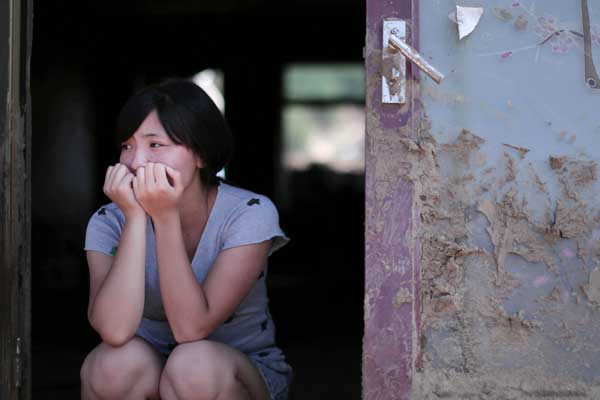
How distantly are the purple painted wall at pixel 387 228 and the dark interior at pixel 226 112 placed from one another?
10.9 ft

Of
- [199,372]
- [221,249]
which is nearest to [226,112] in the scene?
[221,249]

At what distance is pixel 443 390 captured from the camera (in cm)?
237

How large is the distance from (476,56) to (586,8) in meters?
0.33

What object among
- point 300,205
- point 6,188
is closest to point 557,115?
point 6,188

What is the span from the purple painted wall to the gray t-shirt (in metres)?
0.35

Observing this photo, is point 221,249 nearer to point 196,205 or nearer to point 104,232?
point 196,205

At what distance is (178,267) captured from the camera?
2.31m

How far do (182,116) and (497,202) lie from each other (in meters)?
0.93

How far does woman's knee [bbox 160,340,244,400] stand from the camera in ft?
7.41

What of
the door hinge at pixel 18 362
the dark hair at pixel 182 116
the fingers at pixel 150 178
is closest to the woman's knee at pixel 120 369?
the door hinge at pixel 18 362

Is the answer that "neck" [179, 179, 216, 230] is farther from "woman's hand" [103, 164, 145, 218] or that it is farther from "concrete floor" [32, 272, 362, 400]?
"concrete floor" [32, 272, 362, 400]

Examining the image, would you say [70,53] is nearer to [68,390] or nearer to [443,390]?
[68,390]

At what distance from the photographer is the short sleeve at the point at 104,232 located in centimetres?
257

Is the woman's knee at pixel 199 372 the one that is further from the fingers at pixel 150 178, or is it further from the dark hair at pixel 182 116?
the dark hair at pixel 182 116
